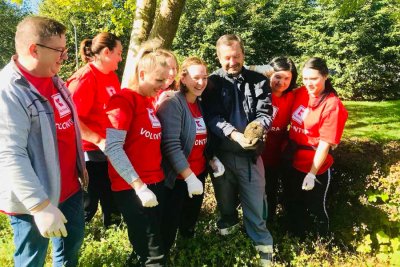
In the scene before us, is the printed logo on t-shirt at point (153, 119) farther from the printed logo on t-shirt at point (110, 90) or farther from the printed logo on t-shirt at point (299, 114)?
the printed logo on t-shirt at point (299, 114)

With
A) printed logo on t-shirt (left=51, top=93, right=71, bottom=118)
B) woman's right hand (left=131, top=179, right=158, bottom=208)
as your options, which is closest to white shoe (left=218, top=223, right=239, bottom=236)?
woman's right hand (left=131, top=179, right=158, bottom=208)

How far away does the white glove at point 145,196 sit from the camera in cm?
229

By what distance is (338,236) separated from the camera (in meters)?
3.76

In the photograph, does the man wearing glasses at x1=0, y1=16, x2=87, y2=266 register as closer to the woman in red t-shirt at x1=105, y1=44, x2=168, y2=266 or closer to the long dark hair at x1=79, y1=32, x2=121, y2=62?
the woman in red t-shirt at x1=105, y1=44, x2=168, y2=266

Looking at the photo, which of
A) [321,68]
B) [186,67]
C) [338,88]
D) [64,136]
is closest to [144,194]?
[64,136]

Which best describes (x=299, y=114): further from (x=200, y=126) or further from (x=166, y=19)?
(x=166, y=19)

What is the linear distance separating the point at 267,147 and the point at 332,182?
2.94 ft

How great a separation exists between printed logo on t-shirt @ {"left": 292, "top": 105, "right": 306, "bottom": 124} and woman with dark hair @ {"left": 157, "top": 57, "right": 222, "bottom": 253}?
88cm

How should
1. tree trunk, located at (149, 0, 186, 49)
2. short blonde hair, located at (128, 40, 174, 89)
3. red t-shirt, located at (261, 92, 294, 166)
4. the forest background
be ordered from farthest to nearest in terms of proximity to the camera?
1. tree trunk, located at (149, 0, 186, 49)
2. red t-shirt, located at (261, 92, 294, 166)
3. the forest background
4. short blonde hair, located at (128, 40, 174, 89)

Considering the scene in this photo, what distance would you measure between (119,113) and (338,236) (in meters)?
2.79

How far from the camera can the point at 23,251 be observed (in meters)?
2.10

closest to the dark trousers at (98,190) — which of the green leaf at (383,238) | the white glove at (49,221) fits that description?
the white glove at (49,221)

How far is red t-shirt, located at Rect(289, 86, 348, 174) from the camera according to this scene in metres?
3.01

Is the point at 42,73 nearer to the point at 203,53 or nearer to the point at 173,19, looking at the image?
the point at 173,19
